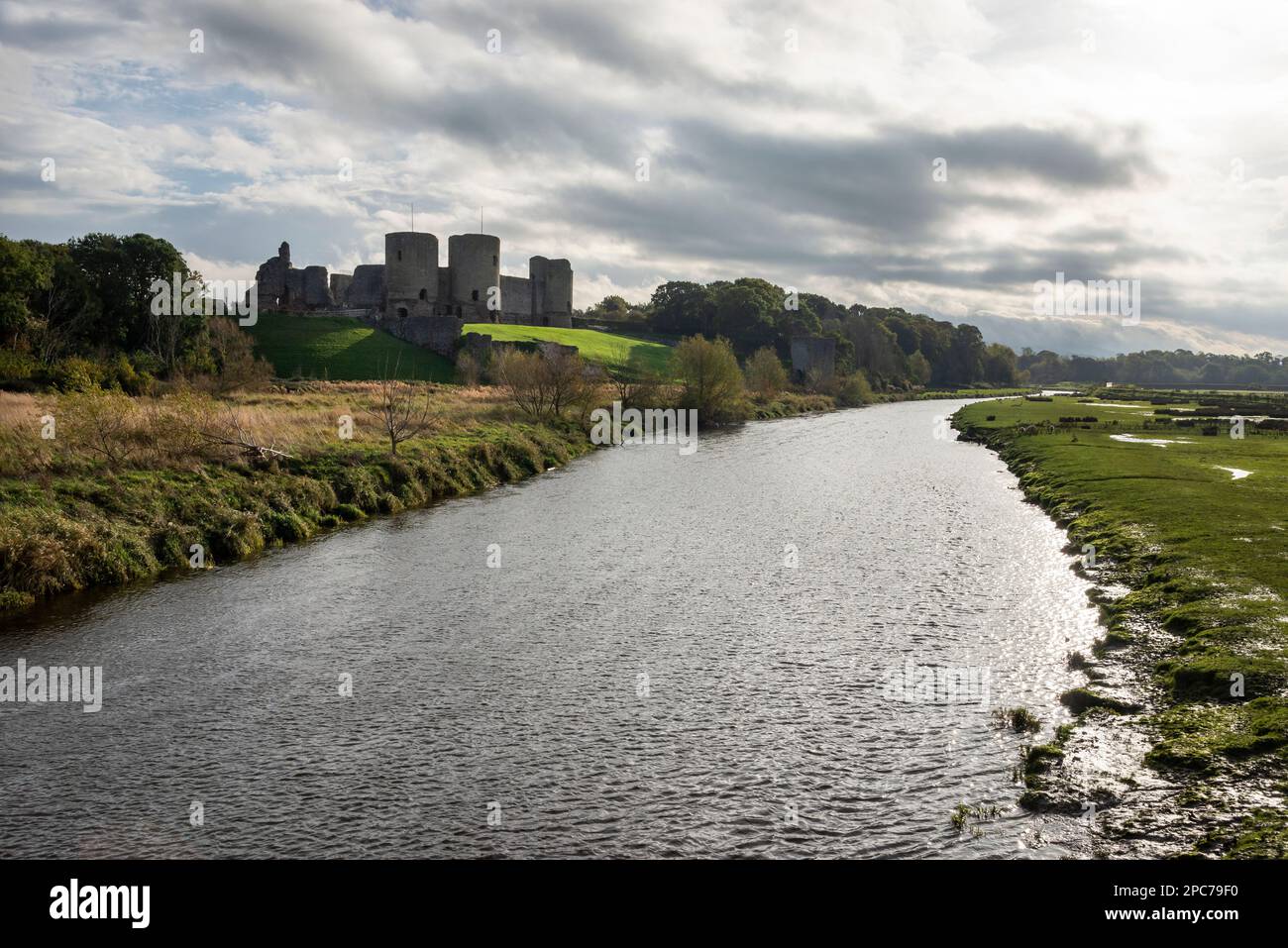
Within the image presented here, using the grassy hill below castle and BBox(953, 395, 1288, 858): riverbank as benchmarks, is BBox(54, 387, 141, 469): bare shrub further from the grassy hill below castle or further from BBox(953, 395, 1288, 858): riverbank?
the grassy hill below castle

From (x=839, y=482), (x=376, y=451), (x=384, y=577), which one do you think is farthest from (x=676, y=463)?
(x=384, y=577)

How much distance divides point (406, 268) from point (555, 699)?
75.8 m

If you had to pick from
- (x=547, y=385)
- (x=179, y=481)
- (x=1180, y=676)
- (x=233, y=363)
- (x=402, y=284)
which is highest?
(x=402, y=284)

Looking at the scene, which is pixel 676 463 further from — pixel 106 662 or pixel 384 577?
pixel 106 662

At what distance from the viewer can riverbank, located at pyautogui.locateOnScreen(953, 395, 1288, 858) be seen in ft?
30.8

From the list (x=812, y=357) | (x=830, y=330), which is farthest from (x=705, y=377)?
(x=830, y=330)

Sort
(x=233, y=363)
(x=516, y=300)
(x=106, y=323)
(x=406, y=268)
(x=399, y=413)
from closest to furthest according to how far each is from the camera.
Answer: (x=399, y=413) < (x=233, y=363) < (x=106, y=323) < (x=406, y=268) < (x=516, y=300)

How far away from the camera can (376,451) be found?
32.6 metres

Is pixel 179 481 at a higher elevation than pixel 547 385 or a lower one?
lower

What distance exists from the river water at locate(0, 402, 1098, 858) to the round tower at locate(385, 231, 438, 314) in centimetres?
6209

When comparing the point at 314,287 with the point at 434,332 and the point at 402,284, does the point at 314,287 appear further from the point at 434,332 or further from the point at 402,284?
the point at 434,332

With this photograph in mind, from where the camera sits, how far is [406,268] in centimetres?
8312

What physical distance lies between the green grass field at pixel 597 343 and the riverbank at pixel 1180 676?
5289 centimetres

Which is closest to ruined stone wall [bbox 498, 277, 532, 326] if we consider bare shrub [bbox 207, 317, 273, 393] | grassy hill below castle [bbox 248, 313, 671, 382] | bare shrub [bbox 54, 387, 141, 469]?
grassy hill below castle [bbox 248, 313, 671, 382]
